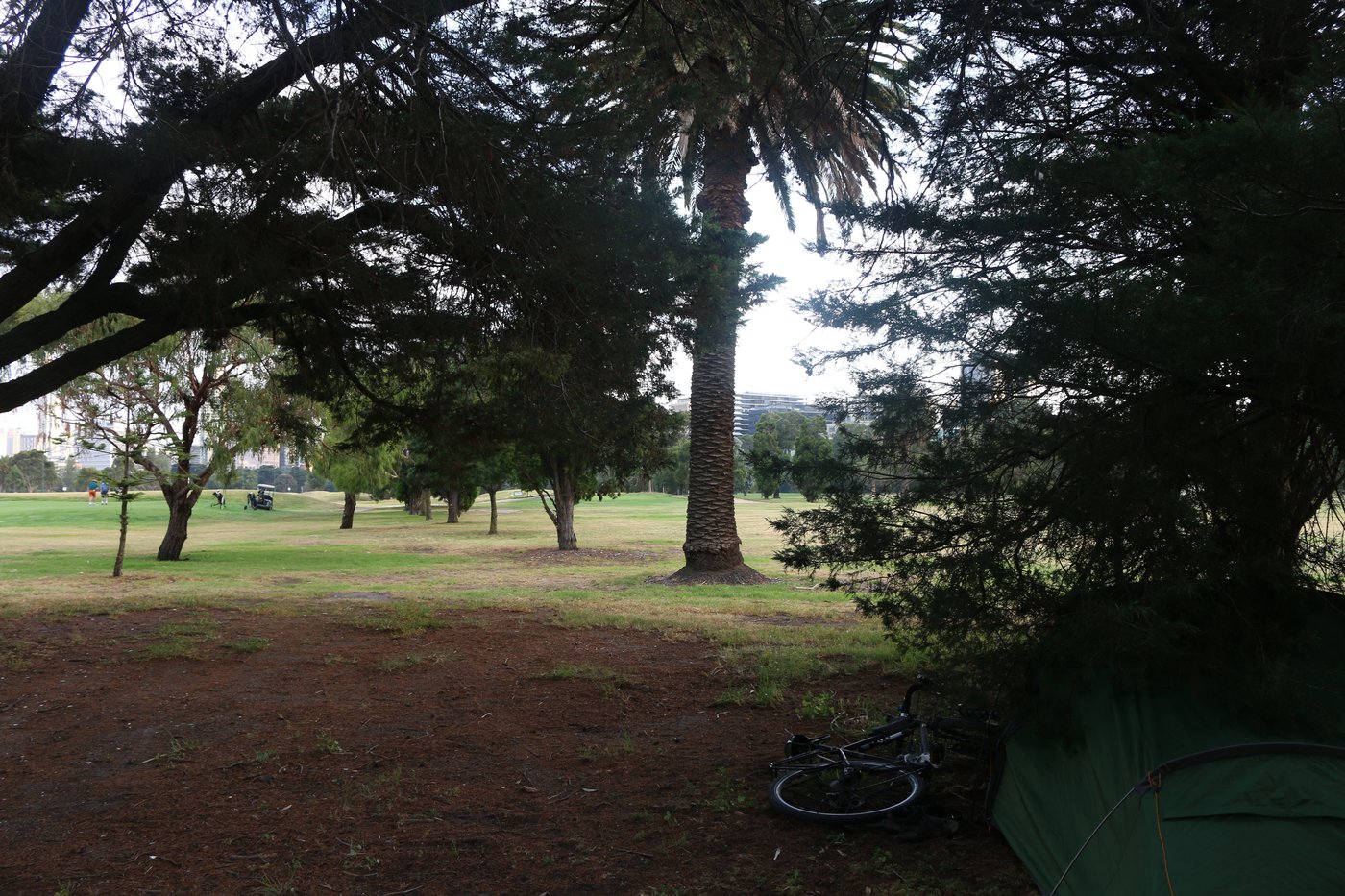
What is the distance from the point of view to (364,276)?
802 cm

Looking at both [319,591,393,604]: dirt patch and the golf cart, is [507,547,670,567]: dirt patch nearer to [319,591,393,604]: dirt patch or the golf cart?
[319,591,393,604]: dirt patch

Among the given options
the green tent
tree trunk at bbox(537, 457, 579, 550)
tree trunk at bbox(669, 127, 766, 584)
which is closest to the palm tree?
tree trunk at bbox(669, 127, 766, 584)

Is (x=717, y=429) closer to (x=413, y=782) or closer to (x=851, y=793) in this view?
(x=413, y=782)

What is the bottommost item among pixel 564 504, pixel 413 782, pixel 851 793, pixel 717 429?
pixel 413 782

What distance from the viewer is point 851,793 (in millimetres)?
4773

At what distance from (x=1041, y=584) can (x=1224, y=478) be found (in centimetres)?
97

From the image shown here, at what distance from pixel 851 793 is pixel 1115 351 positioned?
8.13 feet

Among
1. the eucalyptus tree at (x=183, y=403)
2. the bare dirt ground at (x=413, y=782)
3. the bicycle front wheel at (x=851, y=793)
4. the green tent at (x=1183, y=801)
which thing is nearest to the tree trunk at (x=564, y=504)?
the eucalyptus tree at (x=183, y=403)

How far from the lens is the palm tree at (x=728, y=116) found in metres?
7.47

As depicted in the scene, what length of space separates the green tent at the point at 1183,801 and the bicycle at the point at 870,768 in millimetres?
558

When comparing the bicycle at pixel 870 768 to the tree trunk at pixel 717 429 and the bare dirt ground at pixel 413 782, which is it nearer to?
the bare dirt ground at pixel 413 782

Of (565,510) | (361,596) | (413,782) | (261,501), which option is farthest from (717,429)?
(261,501)

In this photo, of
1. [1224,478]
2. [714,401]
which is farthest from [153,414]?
[1224,478]

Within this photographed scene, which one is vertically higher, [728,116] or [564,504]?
[728,116]
